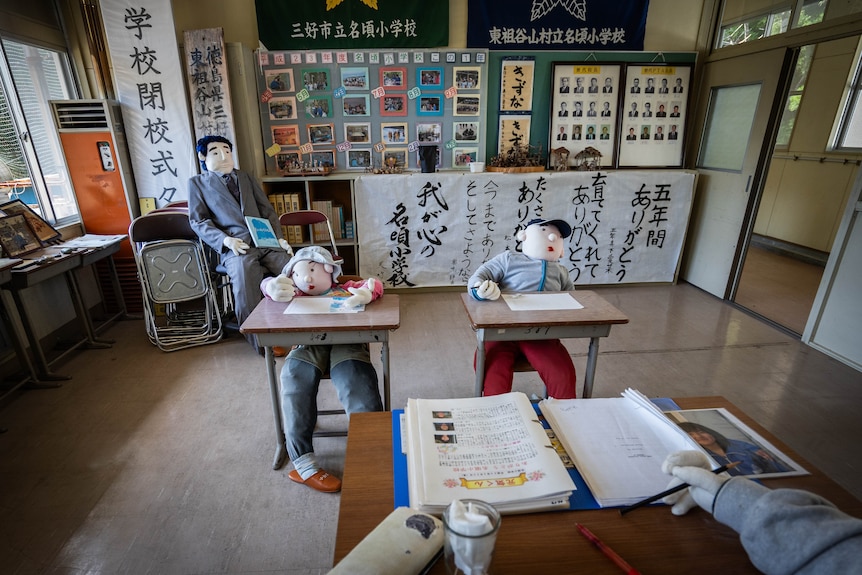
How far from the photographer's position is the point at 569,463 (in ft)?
3.22

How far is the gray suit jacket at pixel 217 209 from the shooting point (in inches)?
120

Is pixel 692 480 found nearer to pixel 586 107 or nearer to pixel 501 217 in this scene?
pixel 501 217

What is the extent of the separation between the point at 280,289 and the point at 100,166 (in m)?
2.56

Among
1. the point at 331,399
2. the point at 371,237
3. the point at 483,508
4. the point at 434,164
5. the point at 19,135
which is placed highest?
the point at 19,135

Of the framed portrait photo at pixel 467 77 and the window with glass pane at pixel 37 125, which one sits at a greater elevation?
the framed portrait photo at pixel 467 77

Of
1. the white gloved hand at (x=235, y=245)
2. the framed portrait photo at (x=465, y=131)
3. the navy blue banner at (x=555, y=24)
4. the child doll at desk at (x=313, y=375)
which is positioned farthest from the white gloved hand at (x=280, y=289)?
the navy blue banner at (x=555, y=24)

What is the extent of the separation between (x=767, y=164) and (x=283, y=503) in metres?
4.26

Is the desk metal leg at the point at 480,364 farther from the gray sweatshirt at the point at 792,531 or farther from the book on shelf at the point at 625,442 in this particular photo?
the gray sweatshirt at the point at 792,531

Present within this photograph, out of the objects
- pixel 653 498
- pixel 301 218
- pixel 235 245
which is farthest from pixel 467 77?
pixel 653 498

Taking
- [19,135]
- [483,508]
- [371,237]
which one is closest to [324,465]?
[483,508]

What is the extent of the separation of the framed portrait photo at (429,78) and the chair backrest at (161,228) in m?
2.30

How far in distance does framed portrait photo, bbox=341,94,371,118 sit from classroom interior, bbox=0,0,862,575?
994 mm

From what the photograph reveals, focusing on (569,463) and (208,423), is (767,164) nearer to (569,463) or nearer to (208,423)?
(569,463)

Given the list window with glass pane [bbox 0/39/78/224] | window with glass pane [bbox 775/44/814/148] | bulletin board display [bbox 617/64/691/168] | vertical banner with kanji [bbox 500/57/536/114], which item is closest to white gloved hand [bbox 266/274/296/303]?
window with glass pane [bbox 0/39/78/224]
